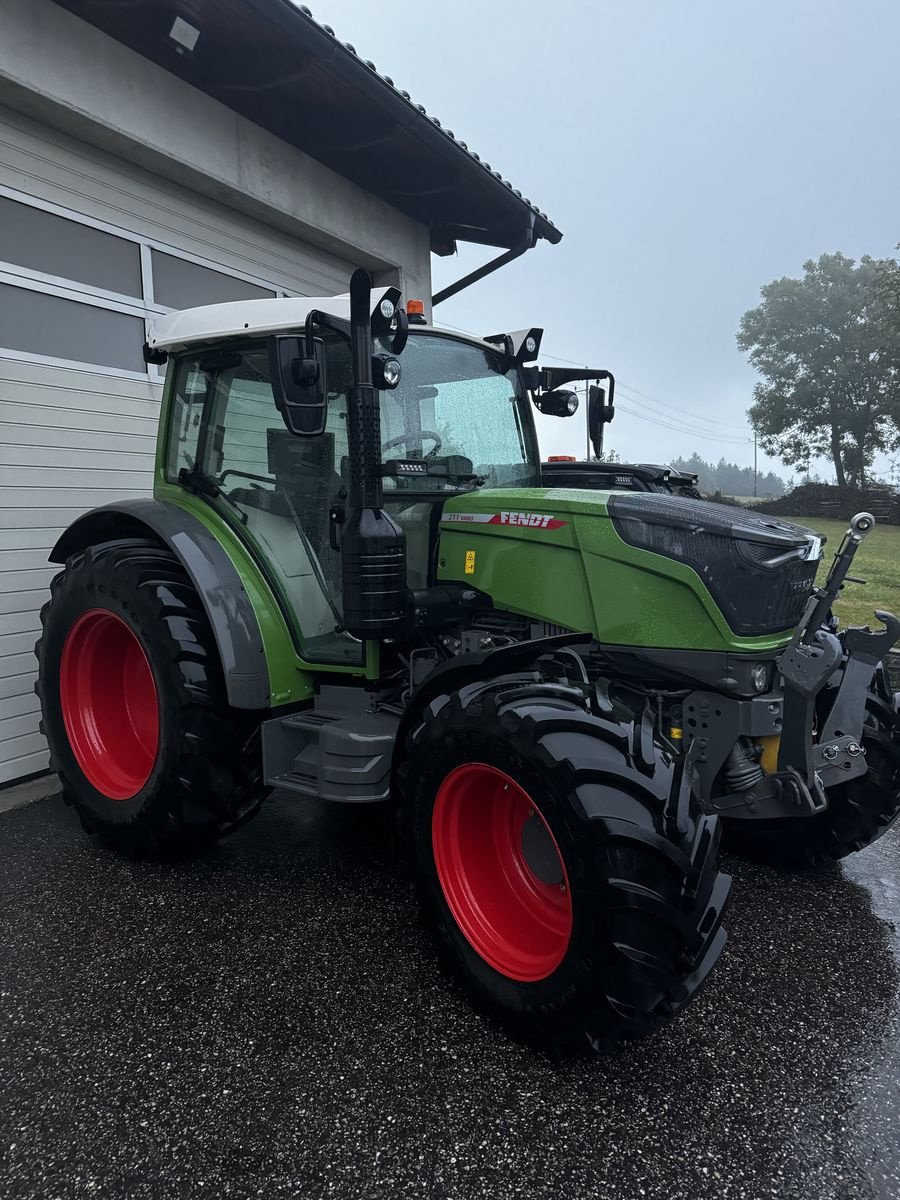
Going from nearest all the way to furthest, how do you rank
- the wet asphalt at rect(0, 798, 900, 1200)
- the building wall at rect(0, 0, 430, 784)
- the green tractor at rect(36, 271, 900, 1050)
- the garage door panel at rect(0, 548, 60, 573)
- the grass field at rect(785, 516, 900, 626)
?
the wet asphalt at rect(0, 798, 900, 1200) → the green tractor at rect(36, 271, 900, 1050) → the building wall at rect(0, 0, 430, 784) → the garage door panel at rect(0, 548, 60, 573) → the grass field at rect(785, 516, 900, 626)

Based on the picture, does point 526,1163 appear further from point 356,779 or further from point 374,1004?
point 356,779

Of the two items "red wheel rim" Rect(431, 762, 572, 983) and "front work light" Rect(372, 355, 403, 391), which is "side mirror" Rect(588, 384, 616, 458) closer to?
"front work light" Rect(372, 355, 403, 391)

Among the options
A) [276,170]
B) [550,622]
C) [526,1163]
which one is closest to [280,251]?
[276,170]

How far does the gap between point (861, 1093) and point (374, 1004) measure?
4.19 feet

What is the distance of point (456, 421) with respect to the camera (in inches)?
116

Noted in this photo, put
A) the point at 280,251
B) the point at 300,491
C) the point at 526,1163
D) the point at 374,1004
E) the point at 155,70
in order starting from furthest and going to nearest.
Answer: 1. the point at 280,251
2. the point at 155,70
3. the point at 300,491
4. the point at 374,1004
5. the point at 526,1163

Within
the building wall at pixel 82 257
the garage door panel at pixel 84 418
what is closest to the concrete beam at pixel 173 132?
the building wall at pixel 82 257

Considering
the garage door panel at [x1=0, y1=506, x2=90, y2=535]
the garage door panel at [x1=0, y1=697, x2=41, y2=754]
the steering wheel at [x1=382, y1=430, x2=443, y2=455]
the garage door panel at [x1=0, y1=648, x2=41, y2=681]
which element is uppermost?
the steering wheel at [x1=382, y1=430, x2=443, y2=455]

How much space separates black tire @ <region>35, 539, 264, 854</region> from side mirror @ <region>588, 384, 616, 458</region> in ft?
6.87

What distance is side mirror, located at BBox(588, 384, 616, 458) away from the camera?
3.63 m

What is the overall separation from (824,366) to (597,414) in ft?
77.2

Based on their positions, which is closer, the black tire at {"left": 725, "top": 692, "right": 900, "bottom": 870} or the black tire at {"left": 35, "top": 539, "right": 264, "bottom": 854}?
the black tire at {"left": 725, "top": 692, "right": 900, "bottom": 870}

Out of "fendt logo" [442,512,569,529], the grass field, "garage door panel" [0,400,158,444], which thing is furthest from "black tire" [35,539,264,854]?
the grass field

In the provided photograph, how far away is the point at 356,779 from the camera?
2557 mm
